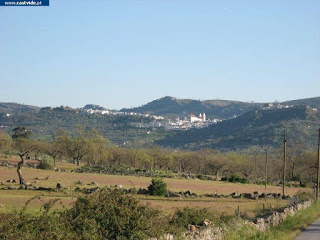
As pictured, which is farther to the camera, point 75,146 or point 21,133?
point 21,133

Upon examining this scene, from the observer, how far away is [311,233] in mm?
22016

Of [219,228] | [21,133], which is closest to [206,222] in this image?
[219,228]

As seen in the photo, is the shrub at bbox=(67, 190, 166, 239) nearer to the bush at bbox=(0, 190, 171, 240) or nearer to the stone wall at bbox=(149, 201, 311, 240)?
the bush at bbox=(0, 190, 171, 240)

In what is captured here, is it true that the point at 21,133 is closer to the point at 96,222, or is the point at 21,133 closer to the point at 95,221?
the point at 96,222

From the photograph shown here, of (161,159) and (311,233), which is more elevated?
(311,233)

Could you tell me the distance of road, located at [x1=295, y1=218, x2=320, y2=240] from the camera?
20.7 meters

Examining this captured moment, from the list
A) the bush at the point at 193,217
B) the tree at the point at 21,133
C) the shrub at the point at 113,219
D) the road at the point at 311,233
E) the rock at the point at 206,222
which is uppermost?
the shrub at the point at 113,219

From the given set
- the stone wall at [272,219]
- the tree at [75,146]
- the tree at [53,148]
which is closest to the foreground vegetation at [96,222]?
the stone wall at [272,219]

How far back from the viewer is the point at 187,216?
63.7 feet

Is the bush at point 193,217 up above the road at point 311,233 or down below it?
above

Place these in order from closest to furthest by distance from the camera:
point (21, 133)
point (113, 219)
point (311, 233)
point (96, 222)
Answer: point (96, 222)
point (113, 219)
point (311, 233)
point (21, 133)

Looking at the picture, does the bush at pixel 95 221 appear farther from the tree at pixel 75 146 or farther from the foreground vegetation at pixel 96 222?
the tree at pixel 75 146

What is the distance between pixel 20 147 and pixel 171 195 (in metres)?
58.1

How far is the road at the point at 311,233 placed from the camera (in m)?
20.7
